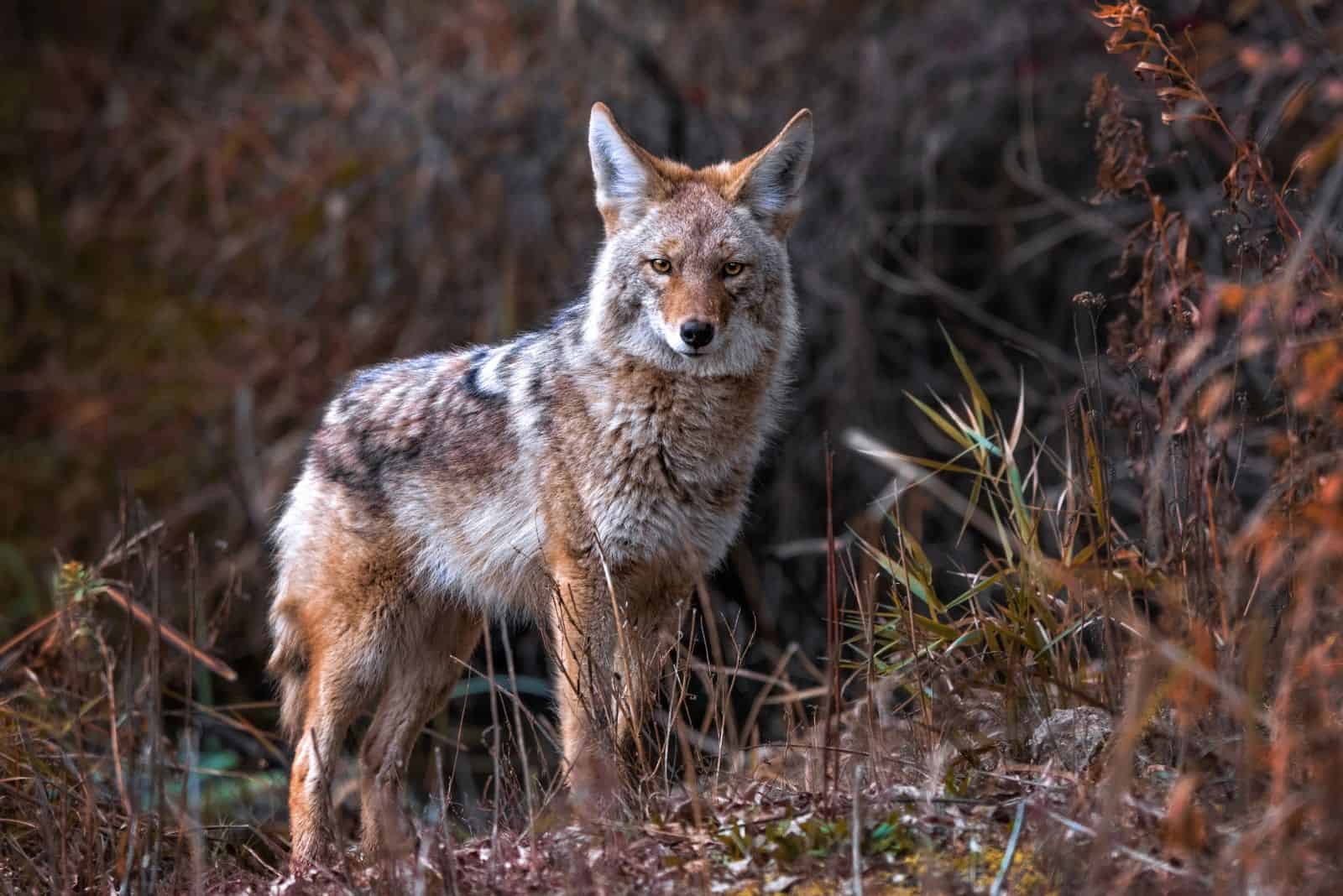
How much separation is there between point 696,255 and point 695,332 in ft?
1.12

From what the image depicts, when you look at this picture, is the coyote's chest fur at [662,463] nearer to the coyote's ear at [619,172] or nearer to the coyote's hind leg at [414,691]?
the coyote's ear at [619,172]

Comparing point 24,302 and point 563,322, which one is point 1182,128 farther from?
point 24,302

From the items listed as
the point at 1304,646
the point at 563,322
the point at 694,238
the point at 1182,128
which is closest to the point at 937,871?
the point at 1304,646

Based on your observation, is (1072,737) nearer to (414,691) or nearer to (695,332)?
(695,332)

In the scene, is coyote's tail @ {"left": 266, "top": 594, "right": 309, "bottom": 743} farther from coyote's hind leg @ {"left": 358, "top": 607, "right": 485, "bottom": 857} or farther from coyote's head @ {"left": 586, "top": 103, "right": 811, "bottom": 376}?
coyote's head @ {"left": 586, "top": 103, "right": 811, "bottom": 376}

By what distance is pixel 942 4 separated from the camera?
9.80 metres

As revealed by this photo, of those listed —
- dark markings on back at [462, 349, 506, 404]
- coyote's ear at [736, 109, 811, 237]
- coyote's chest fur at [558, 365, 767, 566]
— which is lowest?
coyote's chest fur at [558, 365, 767, 566]

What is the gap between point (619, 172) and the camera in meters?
5.39

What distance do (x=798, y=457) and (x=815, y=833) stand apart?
602 centimetres

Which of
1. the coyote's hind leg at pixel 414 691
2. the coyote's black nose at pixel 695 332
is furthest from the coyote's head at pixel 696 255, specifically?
the coyote's hind leg at pixel 414 691

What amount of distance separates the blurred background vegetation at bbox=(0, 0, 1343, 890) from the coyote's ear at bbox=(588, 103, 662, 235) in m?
2.85

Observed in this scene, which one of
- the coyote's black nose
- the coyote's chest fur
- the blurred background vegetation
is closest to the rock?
the coyote's chest fur

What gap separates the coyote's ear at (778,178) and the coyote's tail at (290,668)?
2.48m

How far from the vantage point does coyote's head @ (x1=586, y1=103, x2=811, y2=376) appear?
498 centimetres
